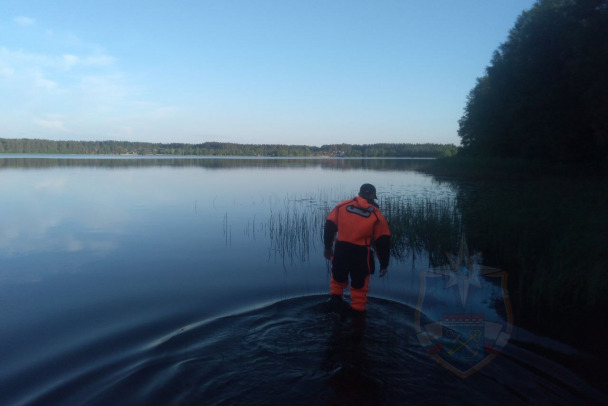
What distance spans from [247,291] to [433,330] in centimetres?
329

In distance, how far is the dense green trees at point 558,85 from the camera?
61.0 feet

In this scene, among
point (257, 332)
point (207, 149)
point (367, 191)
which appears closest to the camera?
point (257, 332)

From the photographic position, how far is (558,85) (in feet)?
76.6

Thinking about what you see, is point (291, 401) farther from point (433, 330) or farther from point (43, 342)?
point (43, 342)

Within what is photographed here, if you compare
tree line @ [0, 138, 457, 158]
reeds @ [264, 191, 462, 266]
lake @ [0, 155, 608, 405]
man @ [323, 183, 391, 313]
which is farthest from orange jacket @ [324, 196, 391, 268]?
tree line @ [0, 138, 457, 158]

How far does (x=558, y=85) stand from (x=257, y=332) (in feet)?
81.0

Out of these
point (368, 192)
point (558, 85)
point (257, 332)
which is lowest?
point (257, 332)

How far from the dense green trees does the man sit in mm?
17668

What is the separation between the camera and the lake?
4121 mm

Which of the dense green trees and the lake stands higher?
the dense green trees

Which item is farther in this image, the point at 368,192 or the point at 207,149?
the point at 207,149

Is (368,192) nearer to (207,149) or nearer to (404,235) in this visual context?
(404,235)

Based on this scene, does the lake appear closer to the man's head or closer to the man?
A: the man

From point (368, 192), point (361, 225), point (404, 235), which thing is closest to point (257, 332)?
point (361, 225)
